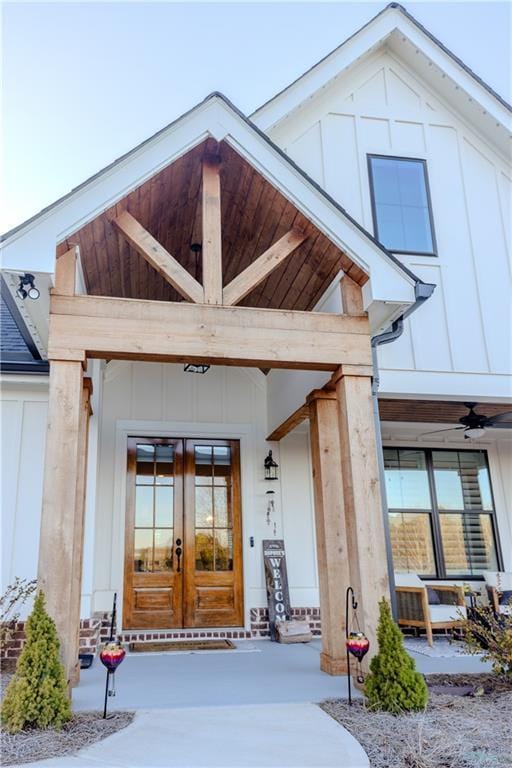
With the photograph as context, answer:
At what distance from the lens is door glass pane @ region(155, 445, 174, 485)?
23.4ft

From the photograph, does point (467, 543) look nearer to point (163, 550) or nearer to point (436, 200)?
point (163, 550)

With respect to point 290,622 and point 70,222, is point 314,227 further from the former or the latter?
point 290,622

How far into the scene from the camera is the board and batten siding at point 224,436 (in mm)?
6918

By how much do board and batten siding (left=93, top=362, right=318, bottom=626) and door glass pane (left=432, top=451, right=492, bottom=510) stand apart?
7.14 ft

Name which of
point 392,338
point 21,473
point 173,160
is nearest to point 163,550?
point 21,473

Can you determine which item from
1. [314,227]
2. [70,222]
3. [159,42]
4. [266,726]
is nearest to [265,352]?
[314,227]

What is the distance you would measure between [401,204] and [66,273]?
4371 mm

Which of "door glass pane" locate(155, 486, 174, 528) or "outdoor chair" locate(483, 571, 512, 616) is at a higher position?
"door glass pane" locate(155, 486, 174, 528)

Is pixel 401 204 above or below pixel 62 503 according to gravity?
above

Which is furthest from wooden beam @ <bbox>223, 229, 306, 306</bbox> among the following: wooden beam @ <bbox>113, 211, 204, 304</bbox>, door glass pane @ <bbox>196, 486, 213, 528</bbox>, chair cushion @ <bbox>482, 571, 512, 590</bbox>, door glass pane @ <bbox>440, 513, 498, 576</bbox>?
chair cushion @ <bbox>482, 571, 512, 590</bbox>


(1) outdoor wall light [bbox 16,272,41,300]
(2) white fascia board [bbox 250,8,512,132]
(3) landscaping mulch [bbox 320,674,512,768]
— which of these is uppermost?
(2) white fascia board [bbox 250,8,512,132]

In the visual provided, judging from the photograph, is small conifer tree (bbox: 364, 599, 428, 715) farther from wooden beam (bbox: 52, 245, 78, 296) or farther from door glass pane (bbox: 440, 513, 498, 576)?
door glass pane (bbox: 440, 513, 498, 576)

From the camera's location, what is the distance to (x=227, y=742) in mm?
3027

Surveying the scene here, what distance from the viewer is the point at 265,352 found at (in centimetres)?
430
